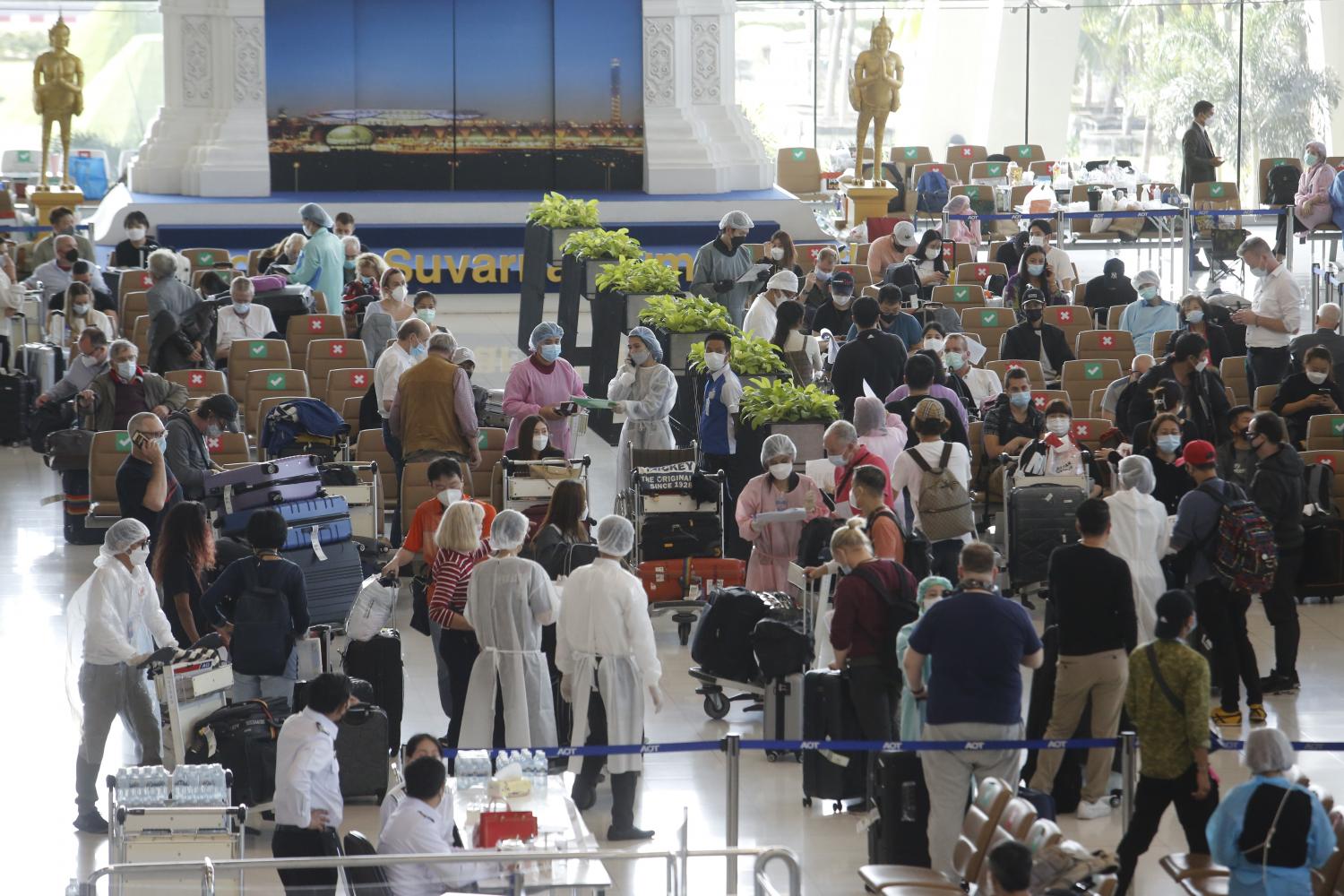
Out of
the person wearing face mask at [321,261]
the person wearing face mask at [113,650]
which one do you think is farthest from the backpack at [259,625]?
the person wearing face mask at [321,261]

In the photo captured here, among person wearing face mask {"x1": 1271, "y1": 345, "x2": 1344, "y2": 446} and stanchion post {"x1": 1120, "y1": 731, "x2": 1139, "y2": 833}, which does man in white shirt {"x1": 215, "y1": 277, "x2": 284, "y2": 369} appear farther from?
stanchion post {"x1": 1120, "y1": 731, "x2": 1139, "y2": 833}

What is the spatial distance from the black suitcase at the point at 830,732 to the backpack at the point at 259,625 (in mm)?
2344

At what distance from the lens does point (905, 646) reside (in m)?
8.07

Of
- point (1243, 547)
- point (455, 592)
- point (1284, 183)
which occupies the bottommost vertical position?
point (455, 592)

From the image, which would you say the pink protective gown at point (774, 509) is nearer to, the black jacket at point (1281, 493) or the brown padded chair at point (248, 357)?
the black jacket at point (1281, 493)

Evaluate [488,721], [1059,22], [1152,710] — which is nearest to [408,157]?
[1059,22]

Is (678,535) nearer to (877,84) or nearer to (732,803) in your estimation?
(732,803)

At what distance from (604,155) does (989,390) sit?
1344 centimetres

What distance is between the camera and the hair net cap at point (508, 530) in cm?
863

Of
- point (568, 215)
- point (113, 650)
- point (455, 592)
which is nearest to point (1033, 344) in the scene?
point (568, 215)

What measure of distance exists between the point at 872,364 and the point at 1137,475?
3521 mm

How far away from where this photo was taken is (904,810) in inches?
311

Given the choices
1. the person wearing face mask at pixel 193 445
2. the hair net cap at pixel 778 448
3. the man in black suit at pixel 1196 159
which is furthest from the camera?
the man in black suit at pixel 1196 159

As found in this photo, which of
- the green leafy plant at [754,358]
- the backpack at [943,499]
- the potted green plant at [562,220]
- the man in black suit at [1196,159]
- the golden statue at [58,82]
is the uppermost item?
the golden statue at [58,82]
